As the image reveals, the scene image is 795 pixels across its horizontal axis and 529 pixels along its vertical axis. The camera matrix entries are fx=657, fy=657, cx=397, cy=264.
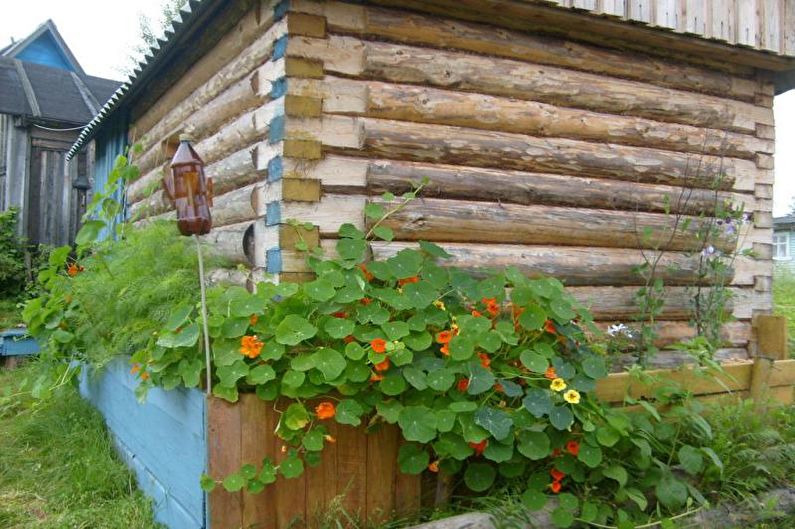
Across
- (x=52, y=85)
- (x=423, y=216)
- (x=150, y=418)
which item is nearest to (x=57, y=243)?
(x=52, y=85)

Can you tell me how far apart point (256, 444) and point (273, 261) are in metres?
1.03

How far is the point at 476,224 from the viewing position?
391 centimetres

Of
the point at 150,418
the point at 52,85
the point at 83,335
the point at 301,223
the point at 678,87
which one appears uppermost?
the point at 52,85

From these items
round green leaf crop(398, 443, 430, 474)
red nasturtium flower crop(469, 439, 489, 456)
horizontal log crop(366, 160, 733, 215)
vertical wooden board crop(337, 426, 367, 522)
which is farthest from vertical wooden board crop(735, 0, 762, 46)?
vertical wooden board crop(337, 426, 367, 522)

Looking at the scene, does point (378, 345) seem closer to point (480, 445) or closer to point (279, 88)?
point (480, 445)

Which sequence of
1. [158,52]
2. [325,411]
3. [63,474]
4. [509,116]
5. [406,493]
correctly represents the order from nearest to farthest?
1. [325,411]
2. [406,493]
3. [63,474]
4. [509,116]
5. [158,52]

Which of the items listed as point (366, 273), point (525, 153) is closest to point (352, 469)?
point (366, 273)

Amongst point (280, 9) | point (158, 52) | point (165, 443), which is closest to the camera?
point (165, 443)

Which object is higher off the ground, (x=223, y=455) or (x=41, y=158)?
(x=41, y=158)

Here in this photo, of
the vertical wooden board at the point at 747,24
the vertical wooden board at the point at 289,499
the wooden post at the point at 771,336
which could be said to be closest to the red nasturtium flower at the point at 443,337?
the vertical wooden board at the point at 289,499

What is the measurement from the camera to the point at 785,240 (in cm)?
2406

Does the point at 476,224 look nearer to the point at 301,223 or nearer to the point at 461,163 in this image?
the point at 461,163

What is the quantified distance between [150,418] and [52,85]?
10.3m

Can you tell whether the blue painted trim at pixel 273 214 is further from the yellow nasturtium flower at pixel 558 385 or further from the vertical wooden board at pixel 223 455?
the yellow nasturtium flower at pixel 558 385
